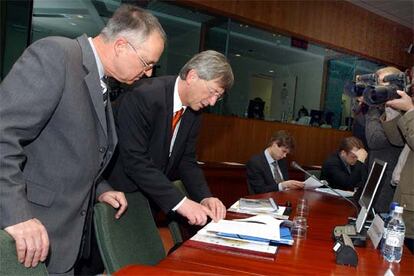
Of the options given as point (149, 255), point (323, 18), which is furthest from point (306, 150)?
point (149, 255)

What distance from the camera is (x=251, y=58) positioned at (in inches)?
240

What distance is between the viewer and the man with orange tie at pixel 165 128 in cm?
165

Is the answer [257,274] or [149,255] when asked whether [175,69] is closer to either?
[149,255]

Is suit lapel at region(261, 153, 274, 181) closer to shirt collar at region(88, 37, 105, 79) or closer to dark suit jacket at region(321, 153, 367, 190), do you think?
dark suit jacket at region(321, 153, 367, 190)

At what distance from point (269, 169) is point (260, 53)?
342 cm

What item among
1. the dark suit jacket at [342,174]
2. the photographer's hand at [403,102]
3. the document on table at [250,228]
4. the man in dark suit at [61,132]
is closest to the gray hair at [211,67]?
the man in dark suit at [61,132]

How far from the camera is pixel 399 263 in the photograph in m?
1.41

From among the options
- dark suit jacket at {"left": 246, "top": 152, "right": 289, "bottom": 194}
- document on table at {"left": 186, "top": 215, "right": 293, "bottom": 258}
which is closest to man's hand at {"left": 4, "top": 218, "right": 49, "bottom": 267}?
document on table at {"left": 186, "top": 215, "right": 293, "bottom": 258}

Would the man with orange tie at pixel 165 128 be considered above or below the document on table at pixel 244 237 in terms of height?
above

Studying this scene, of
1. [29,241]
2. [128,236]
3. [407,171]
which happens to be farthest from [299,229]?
[29,241]

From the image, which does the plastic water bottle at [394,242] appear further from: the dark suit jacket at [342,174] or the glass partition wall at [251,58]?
the glass partition wall at [251,58]

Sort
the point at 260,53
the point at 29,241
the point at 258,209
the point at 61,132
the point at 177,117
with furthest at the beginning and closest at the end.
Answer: the point at 260,53
the point at 258,209
the point at 177,117
the point at 61,132
the point at 29,241

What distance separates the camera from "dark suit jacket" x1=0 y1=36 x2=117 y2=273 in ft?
3.46

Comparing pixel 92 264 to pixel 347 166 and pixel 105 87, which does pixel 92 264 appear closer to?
pixel 105 87
